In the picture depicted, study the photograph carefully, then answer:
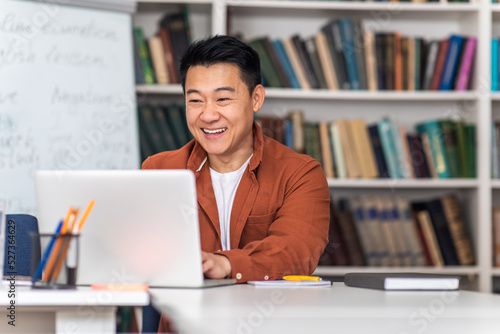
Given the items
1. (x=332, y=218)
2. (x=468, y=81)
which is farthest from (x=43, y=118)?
(x=468, y=81)

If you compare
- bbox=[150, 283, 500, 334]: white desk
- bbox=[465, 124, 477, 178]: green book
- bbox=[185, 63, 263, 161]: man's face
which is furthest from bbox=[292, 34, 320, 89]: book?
bbox=[150, 283, 500, 334]: white desk

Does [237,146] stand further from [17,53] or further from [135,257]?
[17,53]

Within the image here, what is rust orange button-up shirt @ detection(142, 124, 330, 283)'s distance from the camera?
163 cm

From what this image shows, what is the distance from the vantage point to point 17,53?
2631mm

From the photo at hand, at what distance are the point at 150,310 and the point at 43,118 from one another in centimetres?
133

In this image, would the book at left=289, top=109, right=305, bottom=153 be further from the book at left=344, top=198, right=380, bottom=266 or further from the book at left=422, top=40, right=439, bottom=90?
the book at left=422, top=40, right=439, bottom=90

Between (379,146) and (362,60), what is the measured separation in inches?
15.3

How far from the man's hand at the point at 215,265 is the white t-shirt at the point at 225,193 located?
37 centimetres

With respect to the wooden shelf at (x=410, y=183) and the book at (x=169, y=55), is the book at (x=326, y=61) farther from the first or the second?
the book at (x=169, y=55)

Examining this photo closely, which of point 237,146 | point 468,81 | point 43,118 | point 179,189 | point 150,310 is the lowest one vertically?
point 150,310

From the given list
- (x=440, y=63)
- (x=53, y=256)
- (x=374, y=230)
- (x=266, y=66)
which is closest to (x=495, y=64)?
(x=440, y=63)

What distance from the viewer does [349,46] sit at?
9.82 ft

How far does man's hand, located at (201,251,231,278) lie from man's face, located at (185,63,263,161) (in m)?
0.53

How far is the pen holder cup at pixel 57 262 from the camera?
1.12 metres
